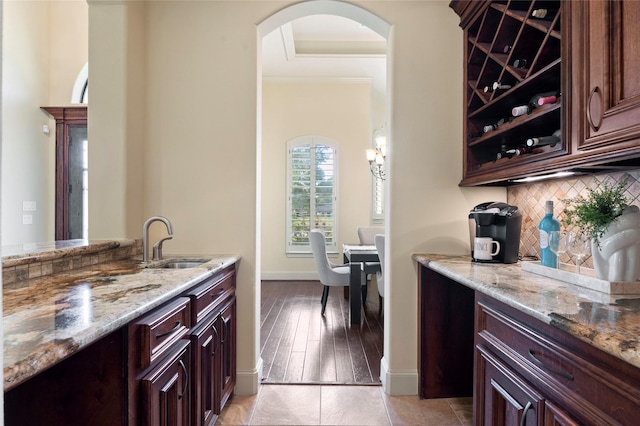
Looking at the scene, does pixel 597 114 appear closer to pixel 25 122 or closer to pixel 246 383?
pixel 246 383

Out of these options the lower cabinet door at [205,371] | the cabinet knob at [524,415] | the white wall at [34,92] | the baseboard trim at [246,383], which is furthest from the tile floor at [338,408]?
the white wall at [34,92]

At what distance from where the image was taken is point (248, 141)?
8.09ft

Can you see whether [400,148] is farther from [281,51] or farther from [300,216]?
[300,216]

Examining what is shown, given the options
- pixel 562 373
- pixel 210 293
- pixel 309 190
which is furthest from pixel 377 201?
pixel 562 373

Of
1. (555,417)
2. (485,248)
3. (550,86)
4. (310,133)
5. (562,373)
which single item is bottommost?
(555,417)

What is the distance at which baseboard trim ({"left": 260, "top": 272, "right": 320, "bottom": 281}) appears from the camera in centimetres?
620

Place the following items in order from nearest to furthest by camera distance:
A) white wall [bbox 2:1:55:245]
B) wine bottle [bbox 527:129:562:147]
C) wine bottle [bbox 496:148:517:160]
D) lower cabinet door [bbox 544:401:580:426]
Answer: lower cabinet door [bbox 544:401:580:426] < wine bottle [bbox 527:129:562:147] < wine bottle [bbox 496:148:517:160] < white wall [bbox 2:1:55:245]

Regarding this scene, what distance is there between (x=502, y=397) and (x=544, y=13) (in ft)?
5.50

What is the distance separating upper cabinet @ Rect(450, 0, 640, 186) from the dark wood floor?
1.65m

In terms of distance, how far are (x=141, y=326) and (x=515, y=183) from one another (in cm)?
224

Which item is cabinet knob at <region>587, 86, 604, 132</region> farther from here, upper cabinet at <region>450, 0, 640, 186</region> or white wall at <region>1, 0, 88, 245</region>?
white wall at <region>1, 0, 88, 245</region>

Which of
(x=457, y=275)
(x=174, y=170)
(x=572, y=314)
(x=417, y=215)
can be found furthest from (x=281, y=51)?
(x=572, y=314)

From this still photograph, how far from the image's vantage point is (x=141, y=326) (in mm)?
1188

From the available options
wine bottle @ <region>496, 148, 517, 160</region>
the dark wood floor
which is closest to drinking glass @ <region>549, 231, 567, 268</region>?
wine bottle @ <region>496, 148, 517, 160</region>
